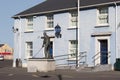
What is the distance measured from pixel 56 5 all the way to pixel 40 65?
10.2 meters

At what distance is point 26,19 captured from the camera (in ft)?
149

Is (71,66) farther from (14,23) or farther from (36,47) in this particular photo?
(14,23)

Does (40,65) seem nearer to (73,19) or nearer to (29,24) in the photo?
(73,19)

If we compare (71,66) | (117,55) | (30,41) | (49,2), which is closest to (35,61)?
(71,66)

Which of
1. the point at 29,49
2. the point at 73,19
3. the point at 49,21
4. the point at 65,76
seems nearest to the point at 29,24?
the point at 29,49

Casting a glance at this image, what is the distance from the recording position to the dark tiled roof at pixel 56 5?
38034 millimetres

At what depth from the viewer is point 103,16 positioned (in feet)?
121

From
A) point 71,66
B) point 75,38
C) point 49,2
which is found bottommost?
point 71,66

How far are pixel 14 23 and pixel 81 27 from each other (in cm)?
1113

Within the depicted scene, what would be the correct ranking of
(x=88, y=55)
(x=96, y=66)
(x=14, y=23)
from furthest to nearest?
(x=14, y=23)
(x=88, y=55)
(x=96, y=66)

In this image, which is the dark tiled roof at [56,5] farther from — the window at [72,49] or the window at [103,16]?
the window at [72,49]

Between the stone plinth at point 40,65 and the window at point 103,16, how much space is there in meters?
5.55

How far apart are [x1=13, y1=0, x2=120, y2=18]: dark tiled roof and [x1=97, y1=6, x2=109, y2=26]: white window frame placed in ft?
1.96

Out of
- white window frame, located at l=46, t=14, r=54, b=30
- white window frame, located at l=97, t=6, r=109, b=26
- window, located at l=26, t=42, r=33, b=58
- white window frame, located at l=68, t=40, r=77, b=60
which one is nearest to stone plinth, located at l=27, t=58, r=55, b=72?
white window frame, located at l=68, t=40, r=77, b=60
